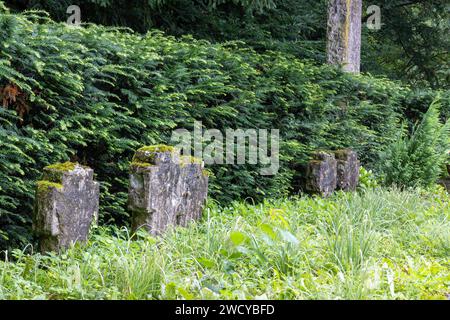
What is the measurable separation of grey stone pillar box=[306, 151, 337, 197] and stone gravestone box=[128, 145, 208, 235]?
2813 mm

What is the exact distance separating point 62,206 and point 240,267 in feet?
4.80

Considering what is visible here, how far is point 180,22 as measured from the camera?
11305mm

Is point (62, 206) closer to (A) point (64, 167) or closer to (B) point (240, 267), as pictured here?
(A) point (64, 167)

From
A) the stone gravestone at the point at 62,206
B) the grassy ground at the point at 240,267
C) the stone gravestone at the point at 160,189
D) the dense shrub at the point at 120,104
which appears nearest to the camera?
the grassy ground at the point at 240,267

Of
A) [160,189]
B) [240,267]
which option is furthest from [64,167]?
[240,267]

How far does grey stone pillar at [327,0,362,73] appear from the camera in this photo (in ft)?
34.4

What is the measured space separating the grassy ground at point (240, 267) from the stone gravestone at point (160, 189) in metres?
0.17

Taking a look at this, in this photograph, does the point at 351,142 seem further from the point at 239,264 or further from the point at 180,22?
the point at 239,264

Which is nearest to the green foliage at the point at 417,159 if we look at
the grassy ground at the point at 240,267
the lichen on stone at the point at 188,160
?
the grassy ground at the point at 240,267

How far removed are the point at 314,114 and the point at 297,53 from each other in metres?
4.43

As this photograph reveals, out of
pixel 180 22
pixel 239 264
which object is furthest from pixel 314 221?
pixel 180 22

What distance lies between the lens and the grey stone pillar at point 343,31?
1050 centimetres

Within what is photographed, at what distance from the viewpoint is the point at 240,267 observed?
435 cm

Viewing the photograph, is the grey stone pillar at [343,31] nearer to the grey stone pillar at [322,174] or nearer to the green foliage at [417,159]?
the green foliage at [417,159]
